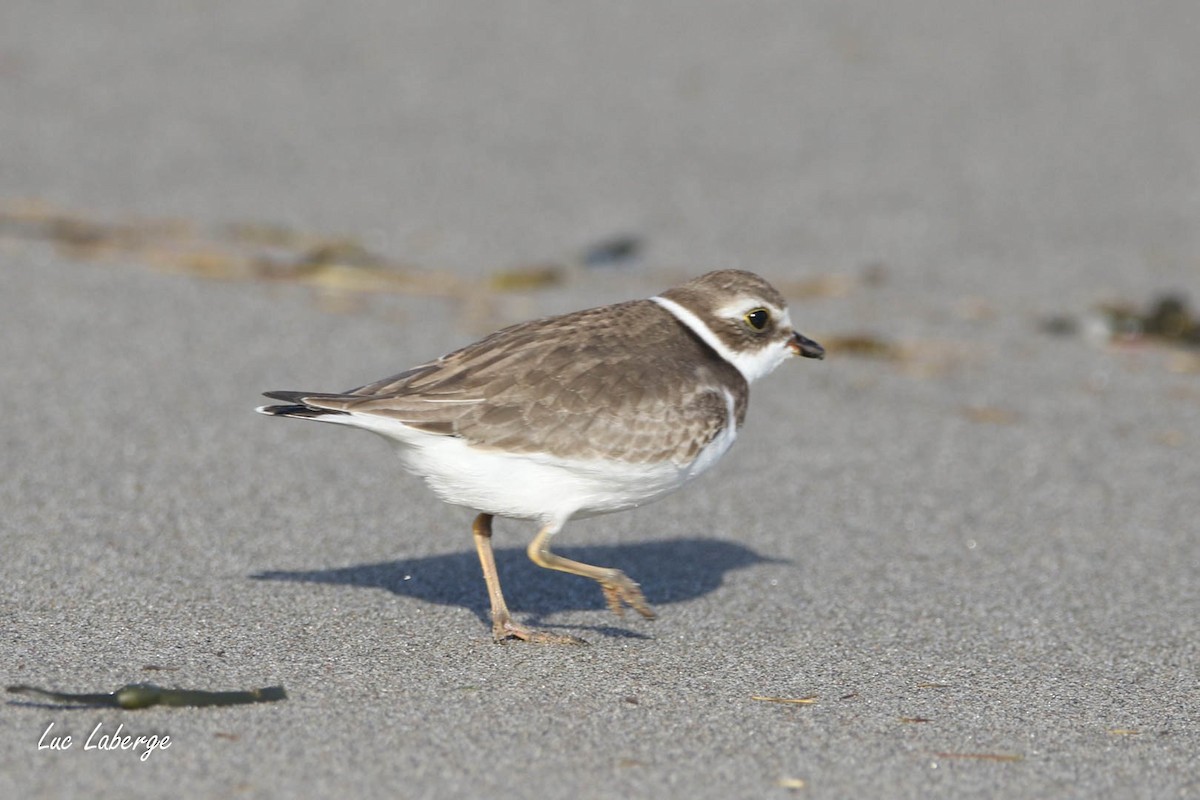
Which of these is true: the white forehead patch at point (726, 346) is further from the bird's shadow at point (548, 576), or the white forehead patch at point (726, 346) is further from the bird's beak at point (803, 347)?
the bird's shadow at point (548, 576)

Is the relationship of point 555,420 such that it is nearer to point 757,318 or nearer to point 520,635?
point 520,635

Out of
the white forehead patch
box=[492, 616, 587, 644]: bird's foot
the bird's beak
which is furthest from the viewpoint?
the bird's beak

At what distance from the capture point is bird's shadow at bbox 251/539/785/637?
5.32 meters

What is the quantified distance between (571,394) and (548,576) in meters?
1.17

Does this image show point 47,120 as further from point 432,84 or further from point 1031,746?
point 1031,746

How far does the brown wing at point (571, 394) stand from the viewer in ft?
15.4

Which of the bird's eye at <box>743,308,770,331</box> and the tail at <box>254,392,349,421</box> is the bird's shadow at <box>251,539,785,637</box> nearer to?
the tail at <box>254,392,349,421</box>

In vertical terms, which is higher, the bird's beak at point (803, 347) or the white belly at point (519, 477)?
the bird's beak at point (803, 347)

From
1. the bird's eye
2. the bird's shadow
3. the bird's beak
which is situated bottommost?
the bird's shadow

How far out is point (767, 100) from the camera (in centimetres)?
1145

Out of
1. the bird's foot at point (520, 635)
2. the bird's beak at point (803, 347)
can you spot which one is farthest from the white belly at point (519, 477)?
the bird's beak at point (803, 347)

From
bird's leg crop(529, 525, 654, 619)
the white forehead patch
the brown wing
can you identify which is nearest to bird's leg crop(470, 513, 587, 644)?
bird's leg crop(529, 525, 654, 619)

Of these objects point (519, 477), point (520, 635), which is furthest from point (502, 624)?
point (519, 477)

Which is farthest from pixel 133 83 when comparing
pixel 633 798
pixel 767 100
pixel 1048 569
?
pixel 633 798
